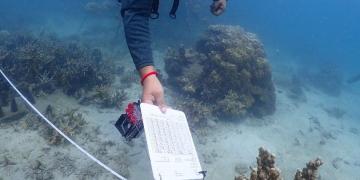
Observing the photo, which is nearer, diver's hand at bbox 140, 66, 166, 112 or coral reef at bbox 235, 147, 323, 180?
diver's hand at bbox 140, 66, 166, 112

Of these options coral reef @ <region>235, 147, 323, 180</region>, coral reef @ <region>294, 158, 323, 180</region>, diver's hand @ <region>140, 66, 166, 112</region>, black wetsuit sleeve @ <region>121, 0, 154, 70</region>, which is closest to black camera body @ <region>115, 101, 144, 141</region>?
diver's hand @ <region>140, 66, 166, 112</region>

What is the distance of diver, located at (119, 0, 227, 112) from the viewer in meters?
2.68

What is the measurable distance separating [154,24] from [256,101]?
992 centimetres

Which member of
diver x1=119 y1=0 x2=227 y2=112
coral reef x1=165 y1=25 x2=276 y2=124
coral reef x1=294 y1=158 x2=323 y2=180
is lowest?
coral reef x1=294 y1=158 x2=323 y2=180

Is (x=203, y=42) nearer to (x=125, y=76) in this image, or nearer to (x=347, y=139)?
(x=125, y=76)

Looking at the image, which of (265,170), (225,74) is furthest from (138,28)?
(225,74)

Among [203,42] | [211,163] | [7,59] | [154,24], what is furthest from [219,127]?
[154,24]

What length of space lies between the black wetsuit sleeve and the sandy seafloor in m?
4.27

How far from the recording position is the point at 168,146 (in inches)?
104

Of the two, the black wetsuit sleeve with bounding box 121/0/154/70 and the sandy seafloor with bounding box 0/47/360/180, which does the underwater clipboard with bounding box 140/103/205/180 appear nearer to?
the black wetsuit sleeve with bounding box 121/0/154/70

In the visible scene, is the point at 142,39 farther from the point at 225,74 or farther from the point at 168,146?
the point at 225,74

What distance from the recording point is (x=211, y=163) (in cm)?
780

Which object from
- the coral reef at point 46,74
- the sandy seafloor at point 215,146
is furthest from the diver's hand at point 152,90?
the coral reef at point 46,74

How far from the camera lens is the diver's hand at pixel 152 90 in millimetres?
2873
